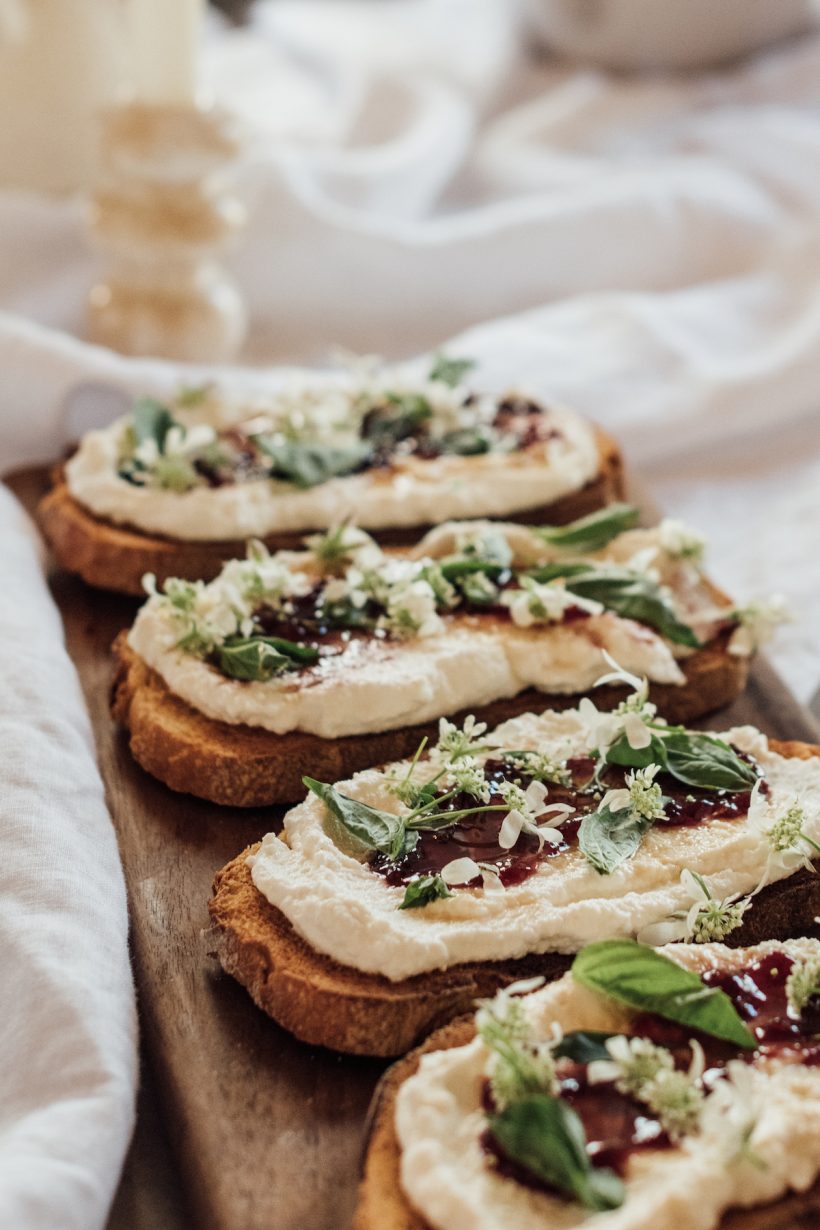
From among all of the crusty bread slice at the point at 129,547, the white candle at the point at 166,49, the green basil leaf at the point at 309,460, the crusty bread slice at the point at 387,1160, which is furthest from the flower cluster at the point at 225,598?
the white candle at the point at 166,49

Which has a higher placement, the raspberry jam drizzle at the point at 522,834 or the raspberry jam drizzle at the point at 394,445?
the raspberry jam drizzle at the point at 522,834

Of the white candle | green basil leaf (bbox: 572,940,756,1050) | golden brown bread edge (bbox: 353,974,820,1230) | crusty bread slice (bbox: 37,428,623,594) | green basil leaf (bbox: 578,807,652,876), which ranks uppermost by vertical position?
the white candle

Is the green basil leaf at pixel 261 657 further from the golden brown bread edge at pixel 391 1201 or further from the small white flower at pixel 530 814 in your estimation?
the golden brown bread edge at pixel 391 1201

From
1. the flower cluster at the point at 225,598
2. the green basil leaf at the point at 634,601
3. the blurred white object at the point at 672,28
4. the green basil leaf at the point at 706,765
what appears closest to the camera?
the green basil leaf at the point at 706,765

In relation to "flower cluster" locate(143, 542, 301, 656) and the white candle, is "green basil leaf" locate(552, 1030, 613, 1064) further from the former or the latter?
the white candle

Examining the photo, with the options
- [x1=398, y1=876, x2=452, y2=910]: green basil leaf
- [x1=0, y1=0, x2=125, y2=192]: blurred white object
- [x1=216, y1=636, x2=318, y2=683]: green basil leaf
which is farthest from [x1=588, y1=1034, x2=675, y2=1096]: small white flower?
[x1=0, y1=0, x2=125, y2=192]: blurred white object

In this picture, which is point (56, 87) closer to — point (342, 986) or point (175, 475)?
point (175, 475)

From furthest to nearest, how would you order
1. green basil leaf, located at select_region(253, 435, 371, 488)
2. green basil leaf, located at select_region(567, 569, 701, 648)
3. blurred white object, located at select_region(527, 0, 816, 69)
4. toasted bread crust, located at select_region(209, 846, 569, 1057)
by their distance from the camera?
blurred white object, located at select_region(527, 0, 816, 69), green basil leaf, located at select_region(253, 435, 371, 488), green basil leaf, located at select_region(567, 569, 701, 648), toasted bread crust, located at select_region(209, 846, 569, 1057)
